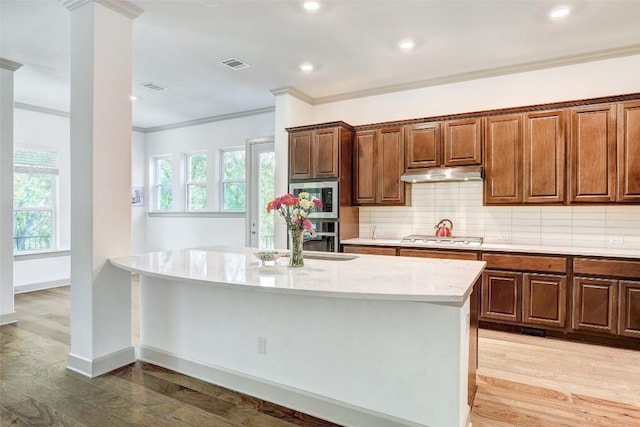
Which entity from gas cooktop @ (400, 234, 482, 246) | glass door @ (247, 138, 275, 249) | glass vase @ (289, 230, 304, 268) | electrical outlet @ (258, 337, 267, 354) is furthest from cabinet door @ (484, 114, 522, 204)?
glass door @ (247, 138, 275, 249)

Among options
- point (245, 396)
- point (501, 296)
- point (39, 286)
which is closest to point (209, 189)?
point (39, 286)

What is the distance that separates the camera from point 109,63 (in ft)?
9.29

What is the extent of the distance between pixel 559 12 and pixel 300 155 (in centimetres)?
303

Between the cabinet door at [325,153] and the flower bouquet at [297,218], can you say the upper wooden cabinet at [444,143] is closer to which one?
the cabinet door at [325,153]

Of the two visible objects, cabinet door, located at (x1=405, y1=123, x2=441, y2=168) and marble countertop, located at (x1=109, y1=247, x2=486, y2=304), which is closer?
marble countertop, located at (x1=109, y1=247, x2=486, y2=304)

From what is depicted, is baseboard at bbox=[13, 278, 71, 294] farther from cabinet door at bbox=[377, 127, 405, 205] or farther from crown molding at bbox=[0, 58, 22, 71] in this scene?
cabinet door at bbox=[377, 127, 405, 205]

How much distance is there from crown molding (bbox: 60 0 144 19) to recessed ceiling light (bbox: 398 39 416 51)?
7.68 feet

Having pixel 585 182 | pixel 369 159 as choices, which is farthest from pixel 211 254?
pixel 585 182

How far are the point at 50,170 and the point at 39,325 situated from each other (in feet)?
9.90

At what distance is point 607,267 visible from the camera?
11.1 feet

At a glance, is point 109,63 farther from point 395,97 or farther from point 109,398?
point 395,97

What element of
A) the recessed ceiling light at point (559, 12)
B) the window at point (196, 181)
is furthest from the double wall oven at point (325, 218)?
the window at point (196, 181)

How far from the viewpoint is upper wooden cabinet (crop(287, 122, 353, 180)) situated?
462 centimetres

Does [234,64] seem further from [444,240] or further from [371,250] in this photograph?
[444,240]
